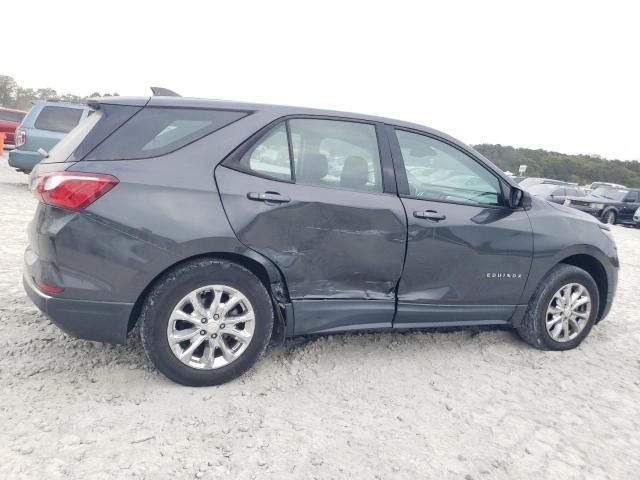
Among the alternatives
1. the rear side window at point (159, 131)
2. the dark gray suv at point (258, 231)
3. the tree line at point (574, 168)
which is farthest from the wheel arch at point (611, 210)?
the tree line at point (574, 168)

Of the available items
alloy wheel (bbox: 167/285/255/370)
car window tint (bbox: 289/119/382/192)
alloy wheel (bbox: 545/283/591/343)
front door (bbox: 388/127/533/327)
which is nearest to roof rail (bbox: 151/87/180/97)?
car window tint (bbox: 289/119/382/192)

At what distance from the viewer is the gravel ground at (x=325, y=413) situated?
2.29m

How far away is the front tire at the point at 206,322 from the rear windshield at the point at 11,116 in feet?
69.0

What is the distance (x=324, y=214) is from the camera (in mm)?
3035

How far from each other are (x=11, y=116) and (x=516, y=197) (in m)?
21.8

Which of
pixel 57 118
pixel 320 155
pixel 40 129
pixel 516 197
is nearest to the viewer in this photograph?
pixel 320 155

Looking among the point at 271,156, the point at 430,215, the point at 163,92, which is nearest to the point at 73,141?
the point at 163,92

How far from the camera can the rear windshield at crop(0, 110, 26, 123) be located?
Answer: 1984 centimetres

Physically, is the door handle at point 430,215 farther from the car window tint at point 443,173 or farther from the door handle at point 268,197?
the door handle at point 268,197

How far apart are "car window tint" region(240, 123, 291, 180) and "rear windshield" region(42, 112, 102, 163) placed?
0.87m

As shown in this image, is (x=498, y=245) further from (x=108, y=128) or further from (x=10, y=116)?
(x=10, y=116)

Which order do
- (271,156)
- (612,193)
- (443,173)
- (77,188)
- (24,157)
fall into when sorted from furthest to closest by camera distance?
1. (612,193)
2. (24,157)
3. (443,173)
4. (271,156)
5. (77,188)

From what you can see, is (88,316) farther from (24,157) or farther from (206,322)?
(24,157)

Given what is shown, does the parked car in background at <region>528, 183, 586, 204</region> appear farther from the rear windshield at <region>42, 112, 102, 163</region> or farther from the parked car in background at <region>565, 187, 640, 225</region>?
the rear windshield at <region>42, 112, 102, 163</region>
